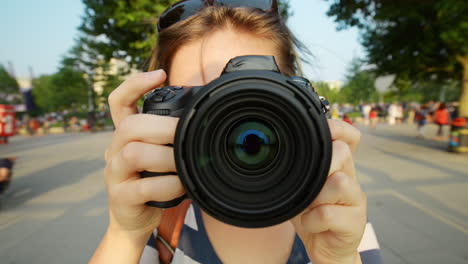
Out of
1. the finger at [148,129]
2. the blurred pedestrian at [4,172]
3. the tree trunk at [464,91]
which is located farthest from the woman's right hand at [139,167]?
the tree trunk at [464,91]

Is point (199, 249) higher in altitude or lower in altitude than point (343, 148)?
lower

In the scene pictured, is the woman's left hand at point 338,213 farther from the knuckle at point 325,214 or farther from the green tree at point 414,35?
the green tree at point 414,35

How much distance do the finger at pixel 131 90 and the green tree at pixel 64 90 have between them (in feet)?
99.8

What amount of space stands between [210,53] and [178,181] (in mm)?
509

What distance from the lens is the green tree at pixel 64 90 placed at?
90.1 feet

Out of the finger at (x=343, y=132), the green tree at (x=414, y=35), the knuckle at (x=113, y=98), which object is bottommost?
the finger at (x=343, y=132)

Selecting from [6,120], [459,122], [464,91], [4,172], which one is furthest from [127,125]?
[6,120]

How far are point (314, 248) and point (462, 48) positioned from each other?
7.66 meters

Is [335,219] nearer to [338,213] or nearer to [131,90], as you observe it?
[338,213]

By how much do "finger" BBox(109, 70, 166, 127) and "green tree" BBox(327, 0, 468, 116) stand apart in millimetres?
6480

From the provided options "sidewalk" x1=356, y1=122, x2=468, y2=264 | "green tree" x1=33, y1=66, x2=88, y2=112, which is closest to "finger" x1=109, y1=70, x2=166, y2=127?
"sidewalk" x1=356, y1=122, x2=468, y2=264

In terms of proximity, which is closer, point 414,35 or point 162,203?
point 162,203

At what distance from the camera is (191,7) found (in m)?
1.30

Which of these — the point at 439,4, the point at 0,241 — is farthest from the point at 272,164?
the point at 439,4
